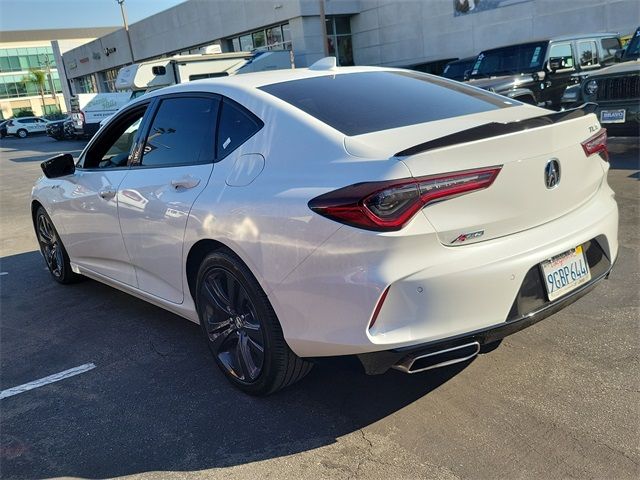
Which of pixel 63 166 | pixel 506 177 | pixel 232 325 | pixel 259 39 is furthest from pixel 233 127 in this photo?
pixel 259 39

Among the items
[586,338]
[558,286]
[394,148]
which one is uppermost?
[394,148]

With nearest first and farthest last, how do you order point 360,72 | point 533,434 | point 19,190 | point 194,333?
point 533,434
point 360,72
point 194,333
point 19,190

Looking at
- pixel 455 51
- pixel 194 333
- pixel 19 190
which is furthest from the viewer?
pixel 455 51

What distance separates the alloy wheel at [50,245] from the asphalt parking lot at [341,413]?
1345 mm

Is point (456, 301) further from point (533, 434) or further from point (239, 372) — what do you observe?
point (239, 372)

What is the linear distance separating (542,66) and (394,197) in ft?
34.2

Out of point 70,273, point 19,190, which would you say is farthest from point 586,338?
point 19,190

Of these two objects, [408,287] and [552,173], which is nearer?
[408,287]

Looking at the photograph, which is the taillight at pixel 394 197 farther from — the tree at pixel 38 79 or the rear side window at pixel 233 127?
the tree at pixel 38 79

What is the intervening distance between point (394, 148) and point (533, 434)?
142 cm

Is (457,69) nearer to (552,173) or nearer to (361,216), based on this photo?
(552,173)

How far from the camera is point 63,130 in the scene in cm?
2836

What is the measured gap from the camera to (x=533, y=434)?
262 centimetres

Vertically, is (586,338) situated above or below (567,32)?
below
